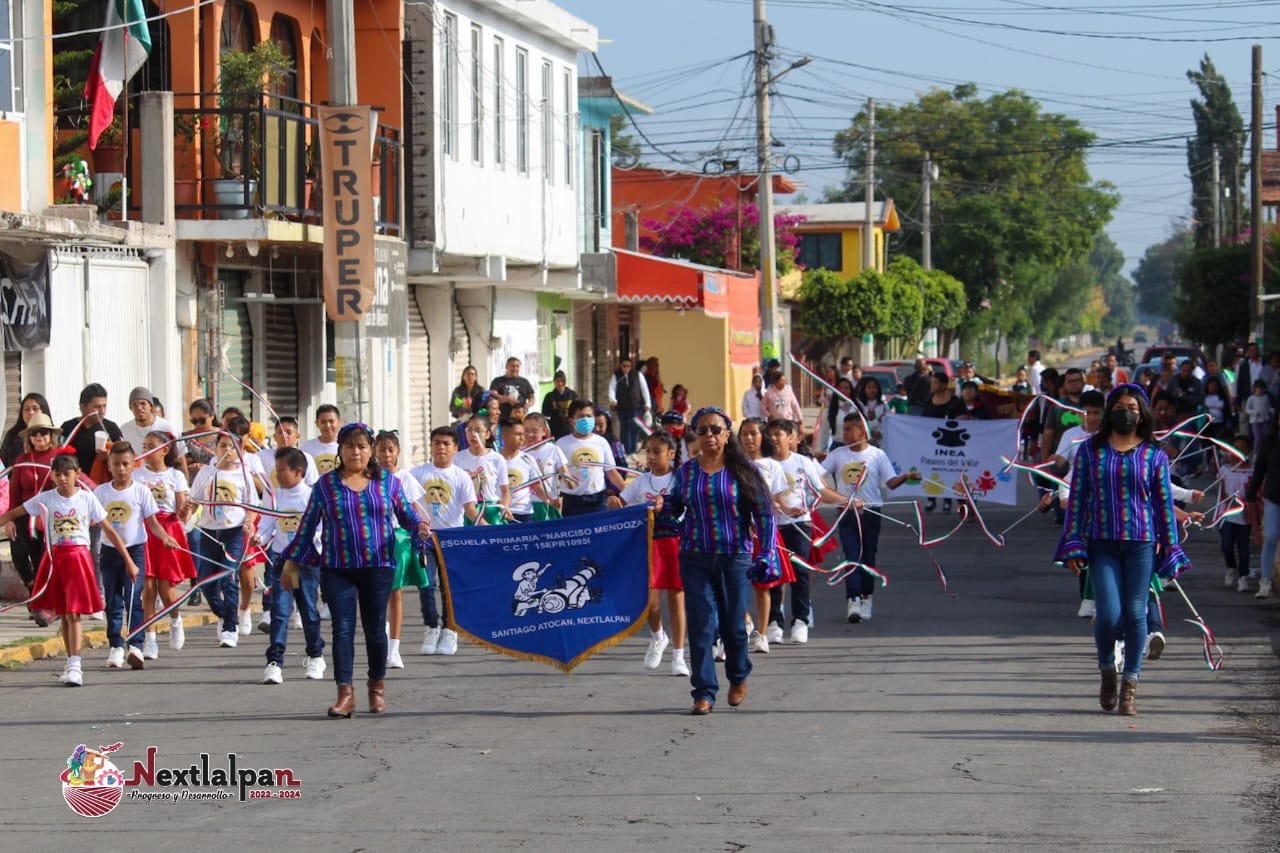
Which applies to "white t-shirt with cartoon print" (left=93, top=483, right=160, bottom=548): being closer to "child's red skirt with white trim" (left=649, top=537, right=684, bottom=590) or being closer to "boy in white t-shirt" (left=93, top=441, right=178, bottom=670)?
"boy in white t-shirt" (left=93, top=441, right=178, bottom=670)

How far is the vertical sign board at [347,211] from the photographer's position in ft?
63.9

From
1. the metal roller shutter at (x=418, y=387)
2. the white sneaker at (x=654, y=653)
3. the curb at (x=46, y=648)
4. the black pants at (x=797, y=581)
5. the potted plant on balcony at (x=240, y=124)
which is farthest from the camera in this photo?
the metal roller shutter at (x=418, y=387)

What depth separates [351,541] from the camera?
1106 cm

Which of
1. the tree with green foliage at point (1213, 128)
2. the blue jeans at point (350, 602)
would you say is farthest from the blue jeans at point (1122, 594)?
the tree with green foliage at point (1213, 128)

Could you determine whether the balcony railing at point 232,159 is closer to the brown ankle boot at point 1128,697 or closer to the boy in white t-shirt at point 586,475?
the boy in white t-shirt at point 586,475

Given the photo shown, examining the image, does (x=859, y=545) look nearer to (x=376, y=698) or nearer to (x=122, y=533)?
(x=376, y=698)

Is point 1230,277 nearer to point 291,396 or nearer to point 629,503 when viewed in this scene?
point 291,396

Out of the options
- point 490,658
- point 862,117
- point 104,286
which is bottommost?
point 490,658

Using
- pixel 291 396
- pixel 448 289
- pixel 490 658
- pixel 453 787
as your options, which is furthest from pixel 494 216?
pixel 453 787

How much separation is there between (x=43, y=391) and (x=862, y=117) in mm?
70731

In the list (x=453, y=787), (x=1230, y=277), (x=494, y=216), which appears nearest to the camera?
(x=453, y=787)

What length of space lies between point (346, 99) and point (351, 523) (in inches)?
359

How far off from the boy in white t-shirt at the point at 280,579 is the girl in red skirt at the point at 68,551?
119 cm

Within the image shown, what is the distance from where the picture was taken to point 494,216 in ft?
95.0
